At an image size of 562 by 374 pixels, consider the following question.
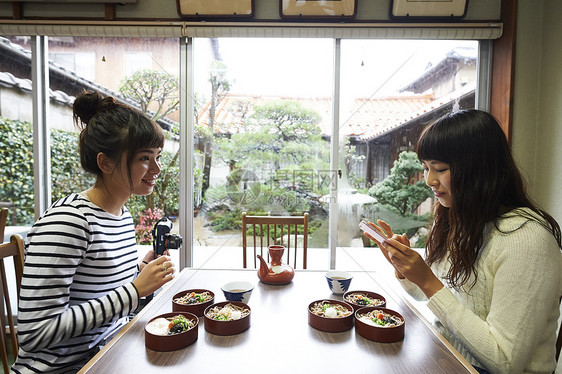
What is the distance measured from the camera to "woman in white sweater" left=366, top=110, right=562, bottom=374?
90cm

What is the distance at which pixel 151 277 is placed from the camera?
1102mm

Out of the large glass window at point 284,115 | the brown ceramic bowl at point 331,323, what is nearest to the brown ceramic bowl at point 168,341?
the brown ceramic bowl at point 331,323

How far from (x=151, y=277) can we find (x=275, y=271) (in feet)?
1.69

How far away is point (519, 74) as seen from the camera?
2.34 m

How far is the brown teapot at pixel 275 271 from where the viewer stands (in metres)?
1.41

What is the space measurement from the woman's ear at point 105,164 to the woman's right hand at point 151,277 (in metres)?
0.36

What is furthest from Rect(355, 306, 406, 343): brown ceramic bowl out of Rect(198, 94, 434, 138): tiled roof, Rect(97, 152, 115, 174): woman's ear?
Rect(198, 94, 434, 138): tiled roof

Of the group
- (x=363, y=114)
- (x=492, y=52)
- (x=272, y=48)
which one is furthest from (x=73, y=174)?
(x=492, y=52)

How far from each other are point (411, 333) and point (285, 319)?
0.39 meters

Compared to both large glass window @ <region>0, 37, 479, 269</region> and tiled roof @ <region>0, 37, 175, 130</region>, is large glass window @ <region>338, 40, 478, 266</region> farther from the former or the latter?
tiled roof @ <region>0, 37, 175, 130</region>

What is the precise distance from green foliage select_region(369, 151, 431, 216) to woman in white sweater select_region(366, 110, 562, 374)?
1.33 metres

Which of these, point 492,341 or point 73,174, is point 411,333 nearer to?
point 492,341

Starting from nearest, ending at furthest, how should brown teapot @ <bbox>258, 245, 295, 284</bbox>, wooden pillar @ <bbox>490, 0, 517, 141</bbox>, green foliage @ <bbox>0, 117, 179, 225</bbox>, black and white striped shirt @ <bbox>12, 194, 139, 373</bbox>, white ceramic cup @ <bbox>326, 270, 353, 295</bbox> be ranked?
black and white striped shirt @ <bbox>12, 194, 139, 373</bbox>
white ceramic cup @ <bbox>326, 270, 353, 295</bbox>
brown teapot @ <bbox>258, 245, 295, 284</bbox>
wooden pillar @ <bbox>490, 0, 517, 141</bbox>
green foliage @ <bbox>0, 117, 179, 225</bbox>

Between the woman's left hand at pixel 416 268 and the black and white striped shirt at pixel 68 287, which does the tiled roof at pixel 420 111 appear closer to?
the woman's left hand at pixel 416 268
